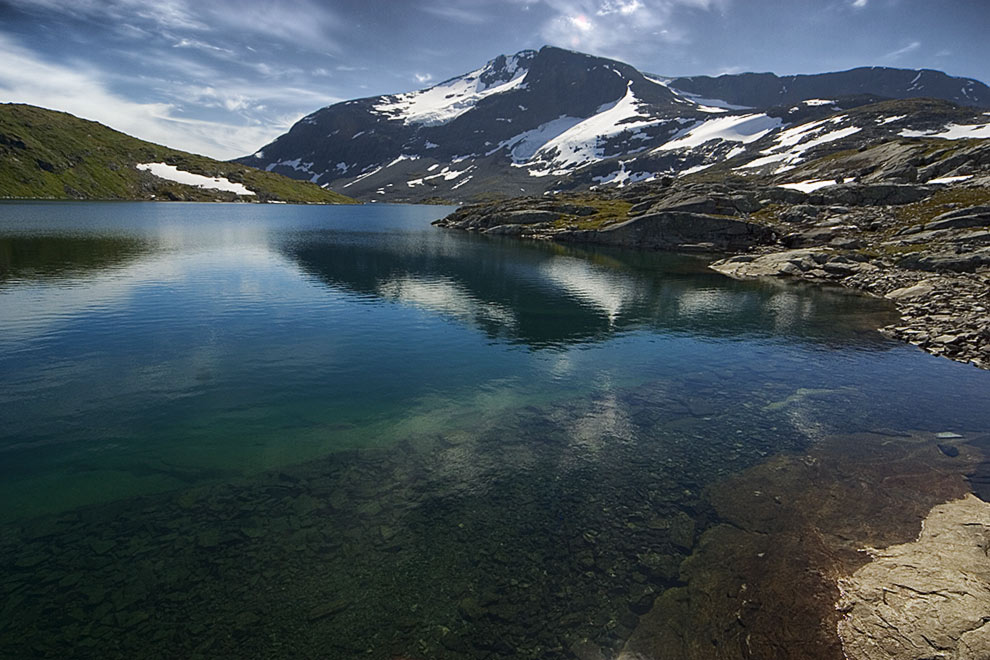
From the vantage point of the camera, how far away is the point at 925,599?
42.4ft

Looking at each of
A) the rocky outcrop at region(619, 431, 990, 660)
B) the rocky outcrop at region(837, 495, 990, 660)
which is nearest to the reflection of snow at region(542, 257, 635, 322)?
the rocky outcrop at region(619, 431, 990, 660)

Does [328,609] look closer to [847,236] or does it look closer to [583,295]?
[583,295]

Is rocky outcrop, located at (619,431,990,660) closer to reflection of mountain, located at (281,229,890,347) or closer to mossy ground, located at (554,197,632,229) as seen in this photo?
reflection of mountain, located at (281,229,890,347)

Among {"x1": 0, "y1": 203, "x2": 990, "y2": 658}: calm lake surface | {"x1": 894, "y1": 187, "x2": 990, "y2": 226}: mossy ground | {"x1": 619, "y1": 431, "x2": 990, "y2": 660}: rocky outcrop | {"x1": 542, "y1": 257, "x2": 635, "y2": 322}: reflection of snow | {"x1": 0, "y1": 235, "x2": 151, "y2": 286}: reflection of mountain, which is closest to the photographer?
{"x1": 619, "y1": 431, "x2": 990, "y2": 660}: rocky outcrop

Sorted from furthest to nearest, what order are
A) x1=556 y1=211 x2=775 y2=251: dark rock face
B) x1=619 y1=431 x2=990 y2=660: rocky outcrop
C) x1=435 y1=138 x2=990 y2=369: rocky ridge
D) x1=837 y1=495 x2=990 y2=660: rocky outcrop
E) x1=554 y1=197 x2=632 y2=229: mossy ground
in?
x1=554 y1=197 x2=632 y2=229: mossy ground < x1=556 y1=211 x2=775 y2=251: dark rock face < x1=435 y1=138 x2=990 y2=369: rocky ridge < x1=619 y1=431 x2=990 y2=660: rocky outcrop < x1=837 y1=495 x2=990 y2=660: rocky outcrop

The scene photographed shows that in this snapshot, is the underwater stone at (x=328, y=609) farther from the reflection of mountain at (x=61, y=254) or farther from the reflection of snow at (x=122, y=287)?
the reflection of mountain at (x=61, y=254)

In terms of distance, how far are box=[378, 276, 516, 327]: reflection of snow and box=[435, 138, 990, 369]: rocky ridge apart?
118ft

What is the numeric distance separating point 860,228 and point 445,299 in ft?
271

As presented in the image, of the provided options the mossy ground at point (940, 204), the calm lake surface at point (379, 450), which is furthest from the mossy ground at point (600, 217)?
the calm lake surface at point (379, 450)

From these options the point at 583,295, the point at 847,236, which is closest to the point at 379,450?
the point at 583,295

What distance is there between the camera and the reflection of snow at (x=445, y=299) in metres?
47.4

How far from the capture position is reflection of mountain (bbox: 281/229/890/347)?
148 feet

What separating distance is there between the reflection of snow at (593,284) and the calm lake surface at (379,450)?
5.55 m

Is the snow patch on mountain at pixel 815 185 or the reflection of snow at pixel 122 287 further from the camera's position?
the snow patch on mountain at pixel 815 185
